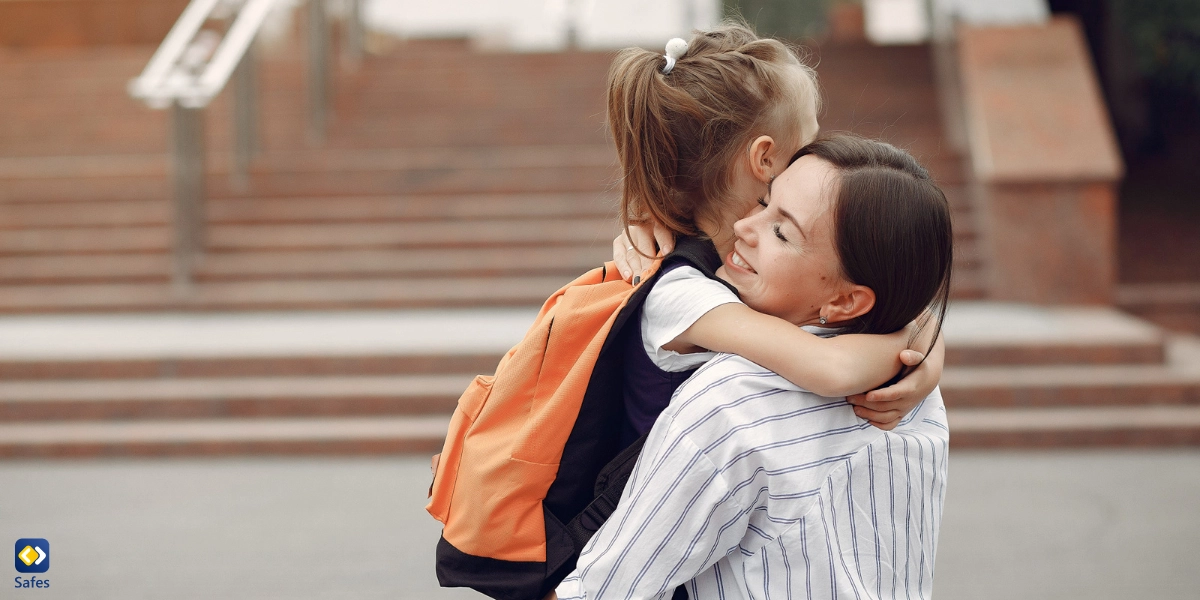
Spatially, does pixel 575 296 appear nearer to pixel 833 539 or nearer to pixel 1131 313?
pixel 833 539

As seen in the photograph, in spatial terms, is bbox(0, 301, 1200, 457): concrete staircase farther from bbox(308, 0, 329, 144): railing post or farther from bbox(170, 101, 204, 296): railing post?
bbox(308, 0, 329, 144): railing post

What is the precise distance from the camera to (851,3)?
14500mm

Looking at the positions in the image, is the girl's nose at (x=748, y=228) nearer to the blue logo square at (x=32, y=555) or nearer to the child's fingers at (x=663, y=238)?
the child's fingers at (x=663, y=238)

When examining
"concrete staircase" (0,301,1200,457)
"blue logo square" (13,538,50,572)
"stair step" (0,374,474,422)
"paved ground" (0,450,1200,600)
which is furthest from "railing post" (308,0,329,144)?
"blue logo square" (13,538,50,572)

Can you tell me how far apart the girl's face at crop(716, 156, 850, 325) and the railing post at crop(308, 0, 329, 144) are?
817 centimetres

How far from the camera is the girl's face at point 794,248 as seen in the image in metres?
1.38

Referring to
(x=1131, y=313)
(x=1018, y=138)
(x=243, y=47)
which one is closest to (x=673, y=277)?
(x=1018, y=138)

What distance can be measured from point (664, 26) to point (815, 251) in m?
11.5

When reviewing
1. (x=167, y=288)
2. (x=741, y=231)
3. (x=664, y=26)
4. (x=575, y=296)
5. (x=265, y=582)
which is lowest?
(x=167, y=288)

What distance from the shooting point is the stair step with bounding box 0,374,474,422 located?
538 centimetres

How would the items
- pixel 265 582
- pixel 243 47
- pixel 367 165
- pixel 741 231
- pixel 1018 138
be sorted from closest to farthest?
pixel 741 231, pixel 265 582, pixel 1018 138, pixel 243 47, pixel 367 165

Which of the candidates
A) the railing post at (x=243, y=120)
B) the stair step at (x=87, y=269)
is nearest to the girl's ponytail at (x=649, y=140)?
the stair step at (x=87, y=269)

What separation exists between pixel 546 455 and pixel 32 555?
307 centimetres

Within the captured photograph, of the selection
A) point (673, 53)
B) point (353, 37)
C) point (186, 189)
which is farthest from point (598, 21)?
point (673, 53)
